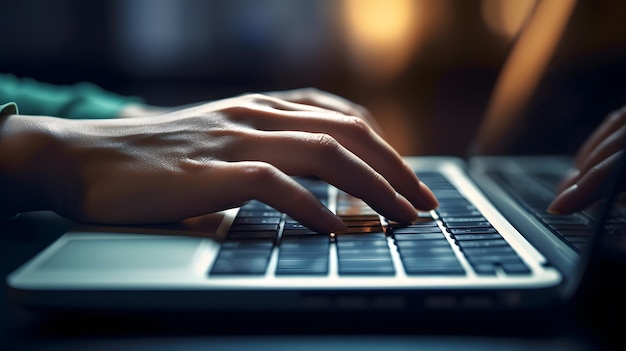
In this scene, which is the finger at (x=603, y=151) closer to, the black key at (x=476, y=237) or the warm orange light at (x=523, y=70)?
the black key at (x=476, y=237)

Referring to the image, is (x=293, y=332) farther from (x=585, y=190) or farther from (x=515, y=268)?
(x=585, y=190)

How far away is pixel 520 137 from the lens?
2.76ft

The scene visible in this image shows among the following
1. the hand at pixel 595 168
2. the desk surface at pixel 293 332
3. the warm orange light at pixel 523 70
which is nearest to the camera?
the desk surface at pixel 293 332

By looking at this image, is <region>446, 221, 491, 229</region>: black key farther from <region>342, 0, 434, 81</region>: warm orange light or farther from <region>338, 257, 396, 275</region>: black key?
<region>342, 0, 434, 81</region>: warm orange light

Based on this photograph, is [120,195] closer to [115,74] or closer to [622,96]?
[622,96]

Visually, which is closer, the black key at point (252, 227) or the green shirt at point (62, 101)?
the black key at point (252, 227)

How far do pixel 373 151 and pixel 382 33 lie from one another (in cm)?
Result: 164

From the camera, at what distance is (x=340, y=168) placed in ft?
1.74

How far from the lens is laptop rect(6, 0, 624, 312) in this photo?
0.38m

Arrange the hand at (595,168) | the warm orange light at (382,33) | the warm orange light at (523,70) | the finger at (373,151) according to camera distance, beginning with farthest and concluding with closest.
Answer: the warm orange light at (382,33)
the warm orange light at (523,70)
the finger at (373,151)
the hand at (595,168)

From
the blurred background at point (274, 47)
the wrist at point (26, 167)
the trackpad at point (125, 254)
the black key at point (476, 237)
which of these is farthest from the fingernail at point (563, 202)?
the blurred background at point (274, 47)

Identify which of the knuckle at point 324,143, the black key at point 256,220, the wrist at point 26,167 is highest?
the knuckle at point 324,143

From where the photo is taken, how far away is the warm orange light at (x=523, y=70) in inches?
30.6

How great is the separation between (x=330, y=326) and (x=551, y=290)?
0.46 ft
